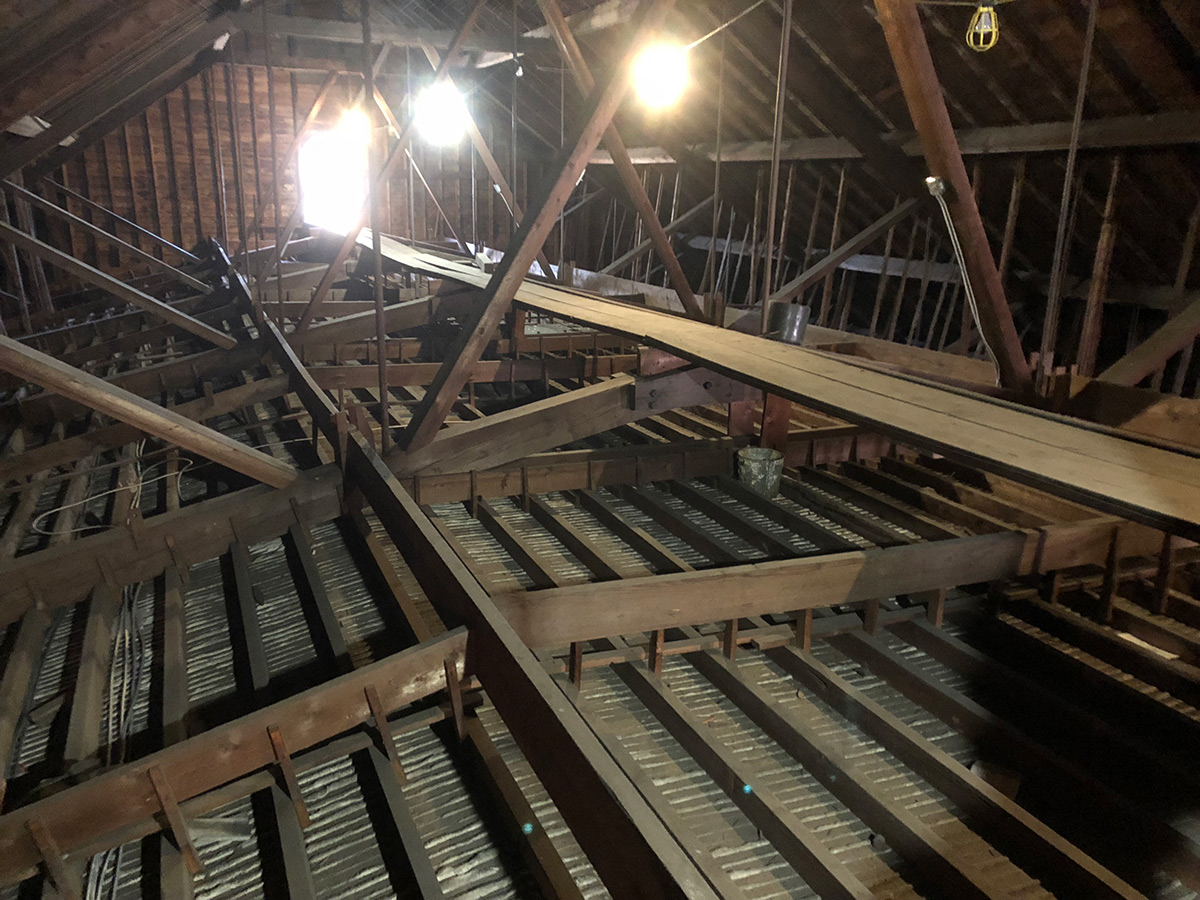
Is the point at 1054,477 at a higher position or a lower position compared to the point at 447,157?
lower

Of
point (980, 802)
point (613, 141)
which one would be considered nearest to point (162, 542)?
point (613, 141)

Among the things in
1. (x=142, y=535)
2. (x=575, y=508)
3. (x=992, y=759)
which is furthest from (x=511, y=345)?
(x=992, y=759)

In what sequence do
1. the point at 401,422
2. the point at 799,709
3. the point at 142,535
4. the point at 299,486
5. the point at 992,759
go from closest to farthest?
the point at 992,759
the point at 799,709
the point at 142,535
the point at 299,486
the point at 401,422

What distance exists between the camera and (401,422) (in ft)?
19.0

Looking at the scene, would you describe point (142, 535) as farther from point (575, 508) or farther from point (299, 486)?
point (575, 508)

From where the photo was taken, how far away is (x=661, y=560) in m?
3.96

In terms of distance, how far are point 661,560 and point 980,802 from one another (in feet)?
6.09

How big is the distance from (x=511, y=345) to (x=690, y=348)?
2985 millimetres

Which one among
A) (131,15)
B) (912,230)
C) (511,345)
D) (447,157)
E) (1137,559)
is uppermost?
(447,157)

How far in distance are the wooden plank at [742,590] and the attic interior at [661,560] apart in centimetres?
2

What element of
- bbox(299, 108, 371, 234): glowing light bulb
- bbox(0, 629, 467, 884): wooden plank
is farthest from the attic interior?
bbox(299, 108, 371, 234): glowing light bulb

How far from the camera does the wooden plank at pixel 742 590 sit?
271 cm

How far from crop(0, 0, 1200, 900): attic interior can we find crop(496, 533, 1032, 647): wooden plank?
0.7 inches

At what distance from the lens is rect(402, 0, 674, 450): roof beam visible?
3.34m
